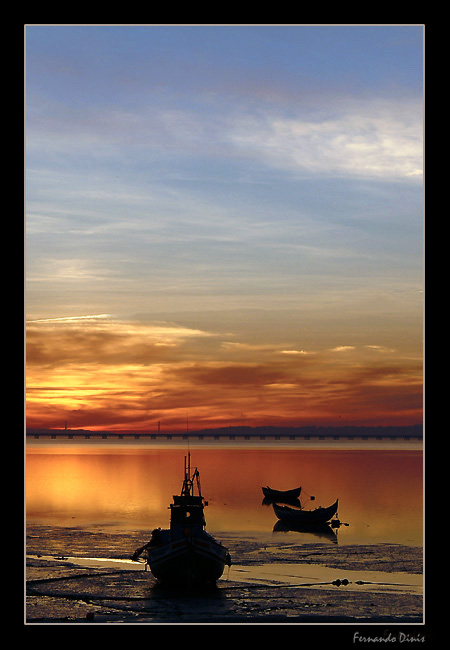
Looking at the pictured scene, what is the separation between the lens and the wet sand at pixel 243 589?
37.9m

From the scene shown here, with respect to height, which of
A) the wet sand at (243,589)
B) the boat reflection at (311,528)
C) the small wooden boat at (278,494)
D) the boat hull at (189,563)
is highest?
the boat hull at (189,563)

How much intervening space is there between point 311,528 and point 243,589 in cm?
4342

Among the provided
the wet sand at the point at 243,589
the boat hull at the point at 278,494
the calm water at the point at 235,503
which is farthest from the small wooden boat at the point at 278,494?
the wet sand at the point at 243,589

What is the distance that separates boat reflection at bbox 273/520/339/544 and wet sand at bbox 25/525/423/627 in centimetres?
1481

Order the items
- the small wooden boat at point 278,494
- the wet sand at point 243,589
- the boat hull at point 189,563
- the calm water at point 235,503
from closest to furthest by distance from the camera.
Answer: the wet sand at point 243,589 → the boat hull at point 189,563 → the calm water at point 235,503 → the small wooden boat at point 278,494

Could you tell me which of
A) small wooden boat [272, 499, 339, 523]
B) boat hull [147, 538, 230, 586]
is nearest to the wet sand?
boat hull [147, 538, 230, 586]

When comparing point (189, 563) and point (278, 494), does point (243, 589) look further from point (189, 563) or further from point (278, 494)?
point (278, 494)

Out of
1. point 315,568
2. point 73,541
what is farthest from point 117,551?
point 315,568

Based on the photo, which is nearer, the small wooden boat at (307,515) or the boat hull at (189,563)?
the boat hull at (189,563)

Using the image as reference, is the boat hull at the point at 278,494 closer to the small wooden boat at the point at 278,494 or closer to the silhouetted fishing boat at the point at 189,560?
the small wooden boat at the point at 278,494

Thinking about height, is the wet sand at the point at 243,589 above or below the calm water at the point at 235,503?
above

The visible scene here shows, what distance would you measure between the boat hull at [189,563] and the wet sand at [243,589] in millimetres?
826
